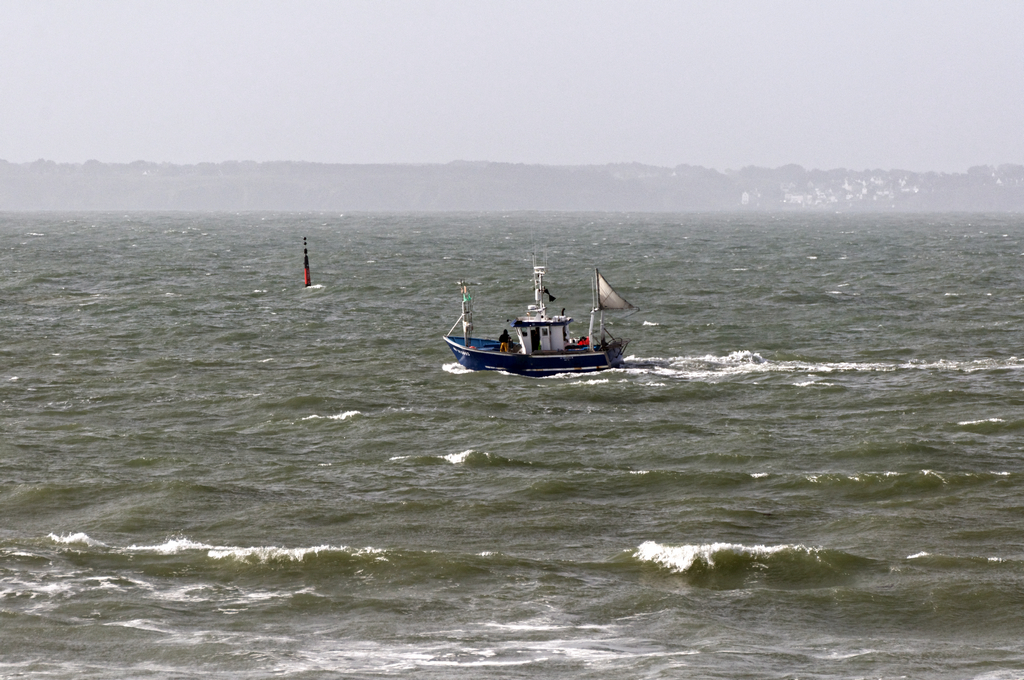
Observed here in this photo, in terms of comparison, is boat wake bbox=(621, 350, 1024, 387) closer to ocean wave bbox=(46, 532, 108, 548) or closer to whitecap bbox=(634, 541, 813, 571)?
whitecap bbox=(634, 541, 813, 571)

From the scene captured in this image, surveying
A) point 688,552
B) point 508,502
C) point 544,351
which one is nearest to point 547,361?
point 544,351

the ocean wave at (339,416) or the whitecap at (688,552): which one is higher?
the ocean wave at (339,416)

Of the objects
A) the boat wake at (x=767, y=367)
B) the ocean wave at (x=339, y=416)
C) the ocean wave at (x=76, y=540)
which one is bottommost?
the ocean wave at (x=76, y=540)

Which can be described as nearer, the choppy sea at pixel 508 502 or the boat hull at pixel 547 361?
the choppy sea at pixel 508 502

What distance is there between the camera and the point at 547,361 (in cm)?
6072

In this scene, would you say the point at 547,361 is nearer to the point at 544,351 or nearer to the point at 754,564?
the point at 544,351

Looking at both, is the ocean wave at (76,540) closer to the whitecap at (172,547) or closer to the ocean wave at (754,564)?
the whitecap at (172,547)

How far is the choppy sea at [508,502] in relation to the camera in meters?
27.0

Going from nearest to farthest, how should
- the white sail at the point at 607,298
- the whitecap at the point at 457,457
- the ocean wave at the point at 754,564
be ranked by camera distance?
the ocean wave at the point at 754,564 → the whitecap at the point at 457,457 → the white sail at the point at 607,298

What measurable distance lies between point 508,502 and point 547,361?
73.8 feet

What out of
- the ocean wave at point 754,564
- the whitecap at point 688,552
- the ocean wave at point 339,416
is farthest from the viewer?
the ocean wave at point 339,416

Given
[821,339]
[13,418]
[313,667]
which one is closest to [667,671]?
[313,667]

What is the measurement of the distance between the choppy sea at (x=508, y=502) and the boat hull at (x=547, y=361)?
3.18 ft

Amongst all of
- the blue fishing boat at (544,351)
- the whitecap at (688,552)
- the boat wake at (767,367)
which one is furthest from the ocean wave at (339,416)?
A: the whitecap at (688,552)
